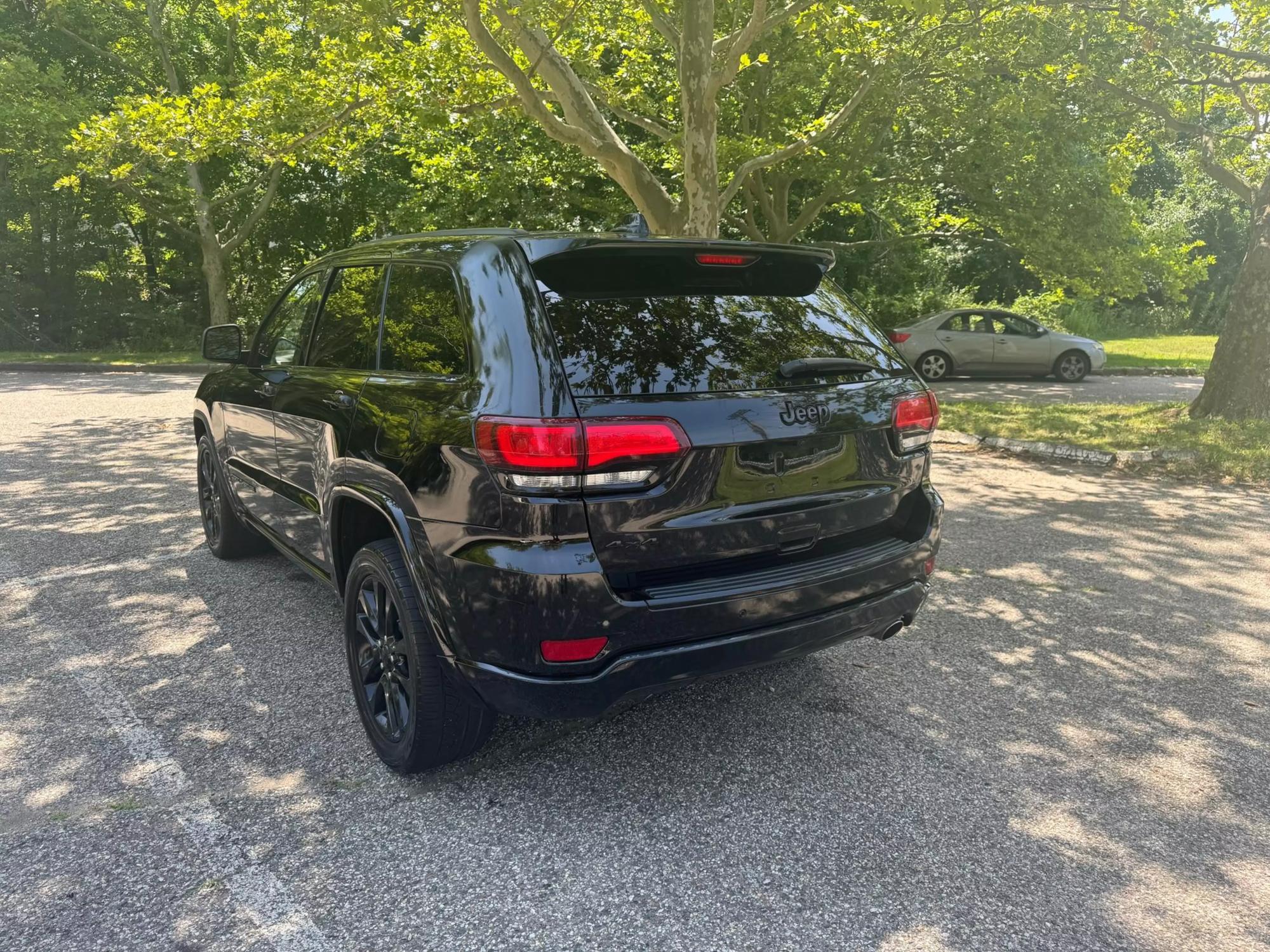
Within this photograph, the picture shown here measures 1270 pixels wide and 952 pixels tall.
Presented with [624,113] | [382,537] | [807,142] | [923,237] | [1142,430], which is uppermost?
[624,113]

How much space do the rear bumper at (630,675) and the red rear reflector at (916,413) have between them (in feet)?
2.79

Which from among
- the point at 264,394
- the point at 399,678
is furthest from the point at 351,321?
the point at 399,678

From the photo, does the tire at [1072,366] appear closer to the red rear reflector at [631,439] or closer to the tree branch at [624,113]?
the tree branch at [624,113]

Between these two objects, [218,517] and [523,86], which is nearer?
[218,517]

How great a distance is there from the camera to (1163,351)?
78.5ft

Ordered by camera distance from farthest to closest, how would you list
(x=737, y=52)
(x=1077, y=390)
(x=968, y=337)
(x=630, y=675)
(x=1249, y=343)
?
(x=968, y=337), (x=1077, y=390), (x=1249, y=343), (x=737, y=52), (x=630, y=675)

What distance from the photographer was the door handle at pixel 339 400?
135 inches

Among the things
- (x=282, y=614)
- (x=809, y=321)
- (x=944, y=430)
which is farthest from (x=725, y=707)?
(x=944, y=430)

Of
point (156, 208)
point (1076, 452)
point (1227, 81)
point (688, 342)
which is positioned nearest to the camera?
point (688, 342)

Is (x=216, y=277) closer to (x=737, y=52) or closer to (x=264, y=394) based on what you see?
(x=737, y=52)

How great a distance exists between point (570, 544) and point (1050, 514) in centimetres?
561

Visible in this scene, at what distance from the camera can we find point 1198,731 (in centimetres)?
348

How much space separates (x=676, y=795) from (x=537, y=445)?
1.31 metres

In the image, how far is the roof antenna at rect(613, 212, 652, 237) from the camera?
129 inches
